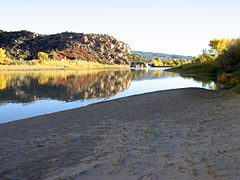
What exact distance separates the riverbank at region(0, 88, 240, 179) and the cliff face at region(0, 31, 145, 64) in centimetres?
10067

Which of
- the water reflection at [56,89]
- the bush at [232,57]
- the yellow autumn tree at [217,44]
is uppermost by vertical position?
the yellow autumn tree at [217,44]

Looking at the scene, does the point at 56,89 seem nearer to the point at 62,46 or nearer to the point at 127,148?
the point at 127,148

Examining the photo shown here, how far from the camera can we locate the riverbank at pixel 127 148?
338 centimetres

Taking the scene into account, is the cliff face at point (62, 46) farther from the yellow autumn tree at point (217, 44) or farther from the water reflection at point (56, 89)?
the water reflection at point (56, 89)

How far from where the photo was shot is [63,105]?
12117mm

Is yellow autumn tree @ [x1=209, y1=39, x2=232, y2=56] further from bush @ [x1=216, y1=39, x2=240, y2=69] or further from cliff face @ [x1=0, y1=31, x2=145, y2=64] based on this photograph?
cliff face @ [x1=0, y1=31, x2=145, y2=64]

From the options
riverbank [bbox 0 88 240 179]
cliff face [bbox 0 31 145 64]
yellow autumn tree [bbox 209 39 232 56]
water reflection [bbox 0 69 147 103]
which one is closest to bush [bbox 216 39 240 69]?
water reflection [bbox 0 69 147 103]

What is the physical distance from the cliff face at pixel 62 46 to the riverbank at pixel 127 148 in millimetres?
100670

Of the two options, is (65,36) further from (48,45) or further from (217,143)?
(217,143)

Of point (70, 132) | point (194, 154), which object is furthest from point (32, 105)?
point (194, 154)

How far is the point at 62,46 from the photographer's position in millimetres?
119375

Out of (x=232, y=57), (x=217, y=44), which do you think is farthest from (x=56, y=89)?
(x=217, y=44)

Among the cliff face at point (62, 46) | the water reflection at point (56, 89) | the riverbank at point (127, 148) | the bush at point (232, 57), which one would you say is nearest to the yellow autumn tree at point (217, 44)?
the bush at point (232, 57)

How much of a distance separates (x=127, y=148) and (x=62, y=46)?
124m
